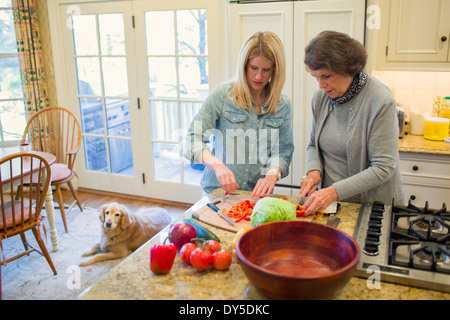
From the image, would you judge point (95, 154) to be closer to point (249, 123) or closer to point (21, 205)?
point (21, 205)

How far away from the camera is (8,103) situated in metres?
4.38

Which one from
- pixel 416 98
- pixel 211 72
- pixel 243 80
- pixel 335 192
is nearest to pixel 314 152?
pixel 335 192

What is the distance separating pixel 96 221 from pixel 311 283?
319 cm

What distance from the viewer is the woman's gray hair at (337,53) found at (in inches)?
62.8

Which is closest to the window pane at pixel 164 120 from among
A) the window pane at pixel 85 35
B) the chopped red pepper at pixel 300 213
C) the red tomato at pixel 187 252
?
the window pane at pixel 85 35

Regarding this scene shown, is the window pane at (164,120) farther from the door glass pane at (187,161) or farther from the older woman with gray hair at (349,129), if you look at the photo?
the older woman with gray hair at (349,129)

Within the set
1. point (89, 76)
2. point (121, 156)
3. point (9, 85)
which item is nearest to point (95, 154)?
point (121, 156)

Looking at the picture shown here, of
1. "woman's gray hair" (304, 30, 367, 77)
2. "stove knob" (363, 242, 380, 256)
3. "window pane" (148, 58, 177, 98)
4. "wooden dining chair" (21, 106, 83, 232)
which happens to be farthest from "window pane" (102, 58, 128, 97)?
"stove knob" (363, 242, 380, 256)

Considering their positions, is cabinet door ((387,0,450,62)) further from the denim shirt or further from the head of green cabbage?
the head of green cabbage

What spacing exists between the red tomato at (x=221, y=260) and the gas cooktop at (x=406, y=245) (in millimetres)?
380

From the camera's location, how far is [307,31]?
3125 mm

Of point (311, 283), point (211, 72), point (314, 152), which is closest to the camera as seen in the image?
point (311, 283)

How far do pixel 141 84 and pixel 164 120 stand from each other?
1.36 ft
